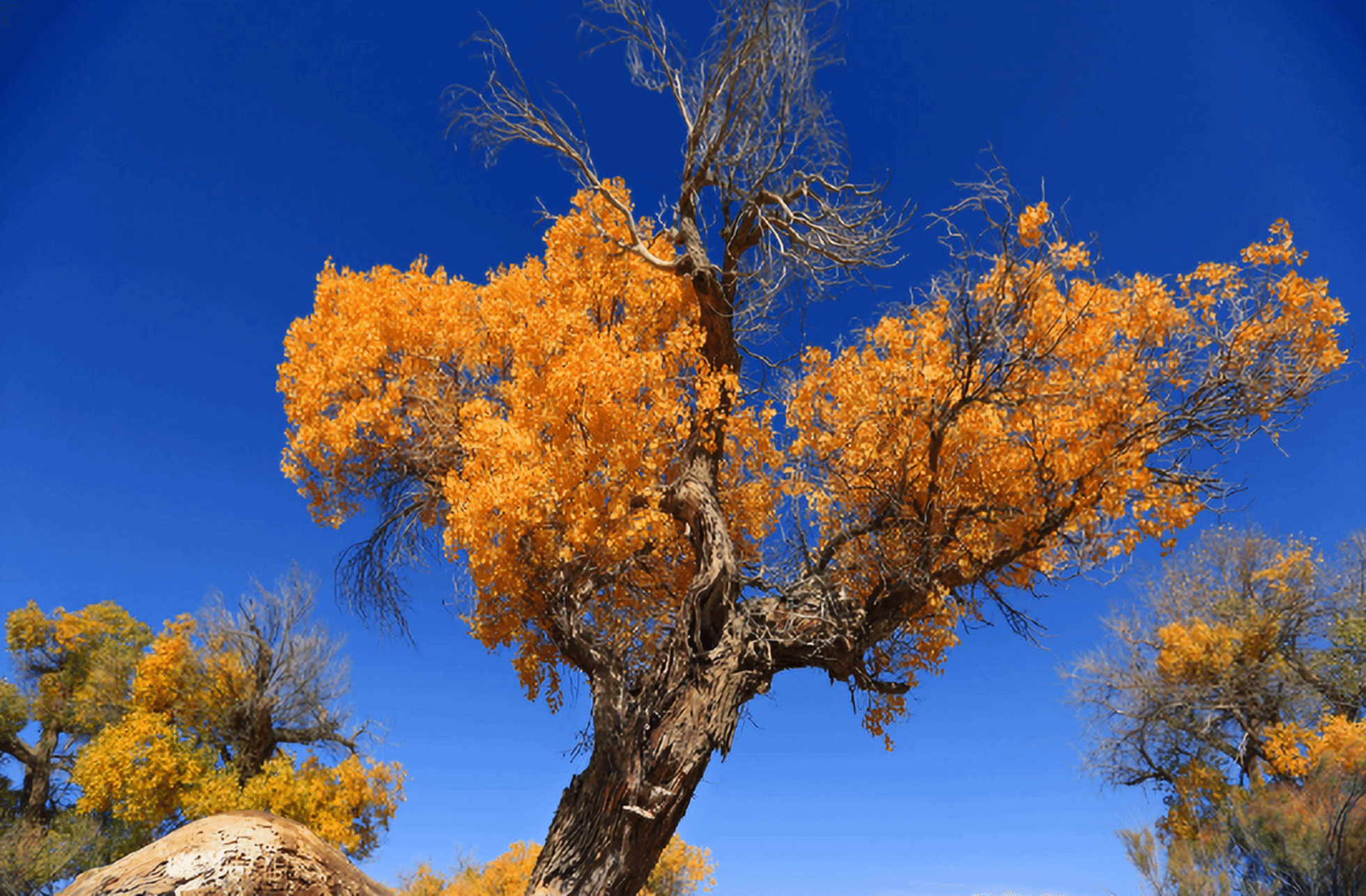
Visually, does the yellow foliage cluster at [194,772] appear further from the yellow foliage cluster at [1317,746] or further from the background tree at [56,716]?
the yellow foliage cluster at [1317,746]

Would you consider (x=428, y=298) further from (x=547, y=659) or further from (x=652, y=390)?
(x=547, y=659)

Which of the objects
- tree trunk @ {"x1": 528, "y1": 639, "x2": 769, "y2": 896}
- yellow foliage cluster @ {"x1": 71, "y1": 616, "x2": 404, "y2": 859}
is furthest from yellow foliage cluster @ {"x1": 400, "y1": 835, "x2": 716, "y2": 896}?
tree trunk @ {"x1": 528, "y1": 639, "x2": 769, "y2": 896}

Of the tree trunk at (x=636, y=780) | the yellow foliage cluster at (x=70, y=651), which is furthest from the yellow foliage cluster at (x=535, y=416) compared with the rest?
the yellow foliage cluster at (x=70, y=651)

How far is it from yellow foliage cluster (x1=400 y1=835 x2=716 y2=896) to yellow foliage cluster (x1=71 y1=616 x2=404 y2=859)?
8.15 ft

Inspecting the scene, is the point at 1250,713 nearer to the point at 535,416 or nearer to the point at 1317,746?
the point at 1317,746

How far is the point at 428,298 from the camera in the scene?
12203mm

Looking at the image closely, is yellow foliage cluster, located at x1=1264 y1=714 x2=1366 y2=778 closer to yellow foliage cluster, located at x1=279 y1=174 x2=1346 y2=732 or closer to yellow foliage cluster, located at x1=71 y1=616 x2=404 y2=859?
yellow foliage cluster, located at x1=279 y1=174 x2=1346 y2=732

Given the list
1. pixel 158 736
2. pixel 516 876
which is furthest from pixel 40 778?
pixel 516 876

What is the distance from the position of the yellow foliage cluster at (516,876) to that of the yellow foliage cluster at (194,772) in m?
2.48

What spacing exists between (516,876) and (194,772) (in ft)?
26.4

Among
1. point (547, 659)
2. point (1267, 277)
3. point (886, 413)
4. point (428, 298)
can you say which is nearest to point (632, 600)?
point (547, 659)

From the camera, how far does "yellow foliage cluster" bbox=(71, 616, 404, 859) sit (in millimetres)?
17188

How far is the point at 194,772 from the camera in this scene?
17.4 m

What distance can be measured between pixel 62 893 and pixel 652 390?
24.8 ft
